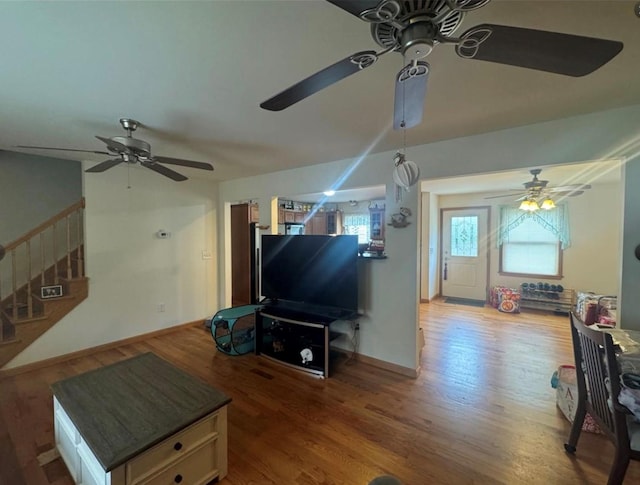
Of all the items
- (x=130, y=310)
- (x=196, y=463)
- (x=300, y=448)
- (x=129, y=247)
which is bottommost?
(x=300, y=448)

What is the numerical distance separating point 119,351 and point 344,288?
10.0 ft

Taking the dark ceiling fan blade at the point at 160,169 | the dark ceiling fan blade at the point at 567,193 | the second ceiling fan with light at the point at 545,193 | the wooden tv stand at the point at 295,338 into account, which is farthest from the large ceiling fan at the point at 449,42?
the dark ceiling fan blade at the point at 567,193

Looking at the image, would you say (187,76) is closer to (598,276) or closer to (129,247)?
(129,247)

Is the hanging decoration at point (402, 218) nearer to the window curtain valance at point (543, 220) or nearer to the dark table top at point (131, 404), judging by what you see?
the dark table top at point (131, 404)

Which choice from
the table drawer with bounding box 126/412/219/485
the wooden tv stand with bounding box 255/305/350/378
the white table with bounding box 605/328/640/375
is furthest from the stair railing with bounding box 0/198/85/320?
the white table with bounding box 605/328/640/375

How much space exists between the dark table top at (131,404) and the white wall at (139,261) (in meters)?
2.01

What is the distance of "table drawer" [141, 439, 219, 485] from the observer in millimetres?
1529

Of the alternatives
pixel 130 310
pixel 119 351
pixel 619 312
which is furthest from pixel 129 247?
pixel 619 312

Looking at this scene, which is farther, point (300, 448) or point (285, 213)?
point (285, 213)

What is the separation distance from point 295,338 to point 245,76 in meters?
2.80

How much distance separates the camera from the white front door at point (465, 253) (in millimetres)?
6207

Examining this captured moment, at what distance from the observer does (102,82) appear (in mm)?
1705

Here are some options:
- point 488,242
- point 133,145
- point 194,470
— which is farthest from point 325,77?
point 488,242

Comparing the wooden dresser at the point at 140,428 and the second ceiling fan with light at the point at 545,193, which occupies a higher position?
the second ceiling fan with light at the point at 545,193
